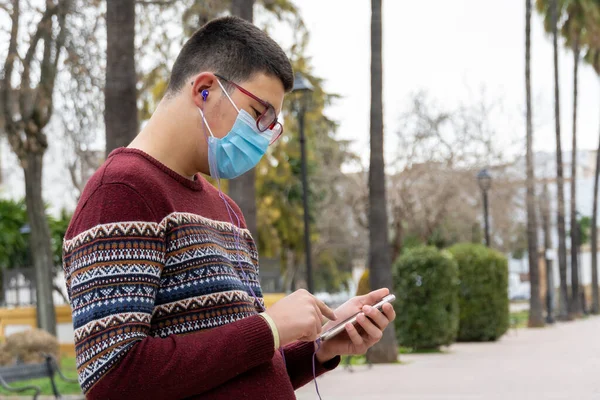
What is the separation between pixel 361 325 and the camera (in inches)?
103

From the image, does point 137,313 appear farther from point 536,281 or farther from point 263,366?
point 536,281

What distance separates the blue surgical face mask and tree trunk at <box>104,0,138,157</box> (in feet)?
22.2

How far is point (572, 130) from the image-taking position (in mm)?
43281

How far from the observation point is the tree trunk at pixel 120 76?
9164 millimetres

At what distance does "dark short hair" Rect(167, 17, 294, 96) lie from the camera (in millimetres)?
2424

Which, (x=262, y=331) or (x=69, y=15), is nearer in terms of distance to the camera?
(x=262, y=331)

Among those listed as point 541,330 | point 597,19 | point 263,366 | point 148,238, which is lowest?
point 541,330

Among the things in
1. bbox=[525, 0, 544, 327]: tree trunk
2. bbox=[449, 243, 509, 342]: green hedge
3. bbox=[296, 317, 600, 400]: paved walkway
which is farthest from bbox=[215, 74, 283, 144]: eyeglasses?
bbox=[525, 0, 544, 327]: tree trunk

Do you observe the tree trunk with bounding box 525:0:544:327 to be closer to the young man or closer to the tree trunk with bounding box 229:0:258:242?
the tree trunk with bounding box 229:0:258:242

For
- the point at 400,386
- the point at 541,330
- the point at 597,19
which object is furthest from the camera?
the point at 597,19

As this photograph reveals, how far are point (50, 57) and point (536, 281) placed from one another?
21231 mm

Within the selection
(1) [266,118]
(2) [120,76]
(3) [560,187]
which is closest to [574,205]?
(3) [560,187]

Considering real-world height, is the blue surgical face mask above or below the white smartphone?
above

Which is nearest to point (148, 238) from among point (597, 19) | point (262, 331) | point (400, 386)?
point (262, 331)
